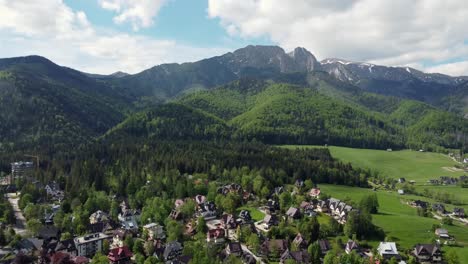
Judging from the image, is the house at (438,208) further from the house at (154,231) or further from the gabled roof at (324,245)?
the house at (154,231)

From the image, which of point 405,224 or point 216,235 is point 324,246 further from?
point 405,224

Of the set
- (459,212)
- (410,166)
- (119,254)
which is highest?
(410,166)

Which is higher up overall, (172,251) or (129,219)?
(129,219)

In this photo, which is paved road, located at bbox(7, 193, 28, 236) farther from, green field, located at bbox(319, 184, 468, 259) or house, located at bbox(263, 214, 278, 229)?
green field, located at bbox(319, 184, 468, 259)

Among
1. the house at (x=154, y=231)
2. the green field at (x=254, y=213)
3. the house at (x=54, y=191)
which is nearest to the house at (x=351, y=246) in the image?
the green field at (x=254, y=213)

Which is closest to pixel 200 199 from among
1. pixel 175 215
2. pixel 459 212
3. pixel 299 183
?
pixel 175 215

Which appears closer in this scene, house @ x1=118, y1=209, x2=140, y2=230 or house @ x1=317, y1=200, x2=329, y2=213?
house @ x1=118, y1=209, x2=140, y2=230

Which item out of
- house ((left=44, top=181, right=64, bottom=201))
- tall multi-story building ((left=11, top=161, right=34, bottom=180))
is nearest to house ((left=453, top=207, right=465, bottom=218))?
house ((left=44, top=181, right=64, bottom=201))
